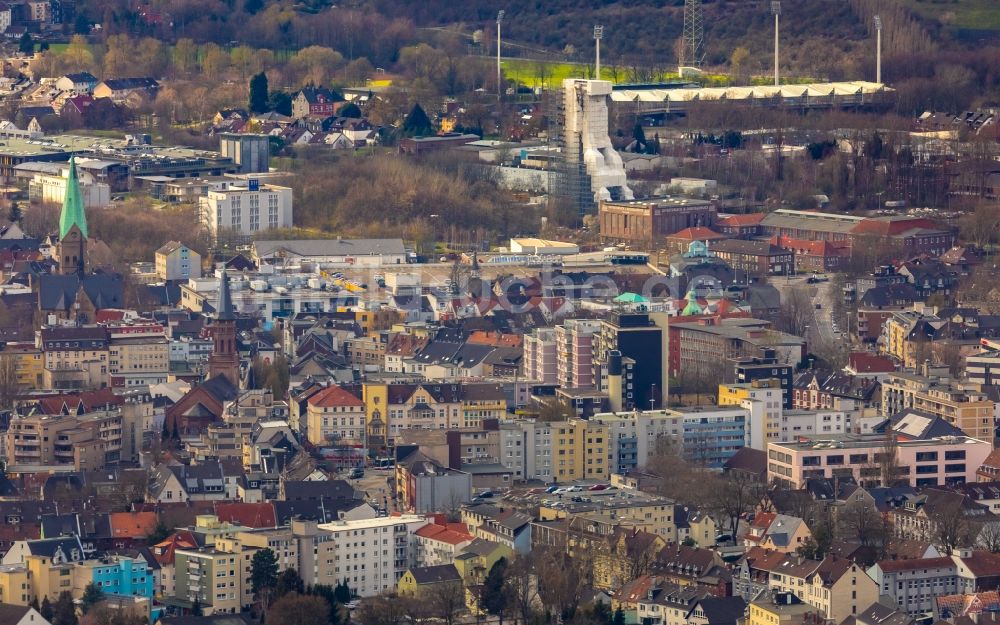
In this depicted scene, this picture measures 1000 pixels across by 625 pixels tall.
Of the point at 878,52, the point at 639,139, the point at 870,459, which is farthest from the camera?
the point at 878,52

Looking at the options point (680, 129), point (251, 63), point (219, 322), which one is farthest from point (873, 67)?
point (219, 322)

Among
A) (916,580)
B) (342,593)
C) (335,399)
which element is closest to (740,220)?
(335,399)

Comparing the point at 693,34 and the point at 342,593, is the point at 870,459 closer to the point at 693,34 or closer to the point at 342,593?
the point at 342,593

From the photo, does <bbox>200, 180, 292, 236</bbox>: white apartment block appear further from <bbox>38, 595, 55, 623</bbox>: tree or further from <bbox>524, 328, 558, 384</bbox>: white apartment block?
<bbox>38, 595, 55, 623</bbox>: tree

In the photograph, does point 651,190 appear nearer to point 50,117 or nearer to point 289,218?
point 289,218

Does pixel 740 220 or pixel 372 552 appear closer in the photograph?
pixel 372 552

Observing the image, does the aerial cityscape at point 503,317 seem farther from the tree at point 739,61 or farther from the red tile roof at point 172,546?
the tree at point 739,61

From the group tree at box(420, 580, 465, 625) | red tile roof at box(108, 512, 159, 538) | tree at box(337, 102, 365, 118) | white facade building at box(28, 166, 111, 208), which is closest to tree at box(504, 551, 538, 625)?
tree at box(420, 580, 465, 625)
